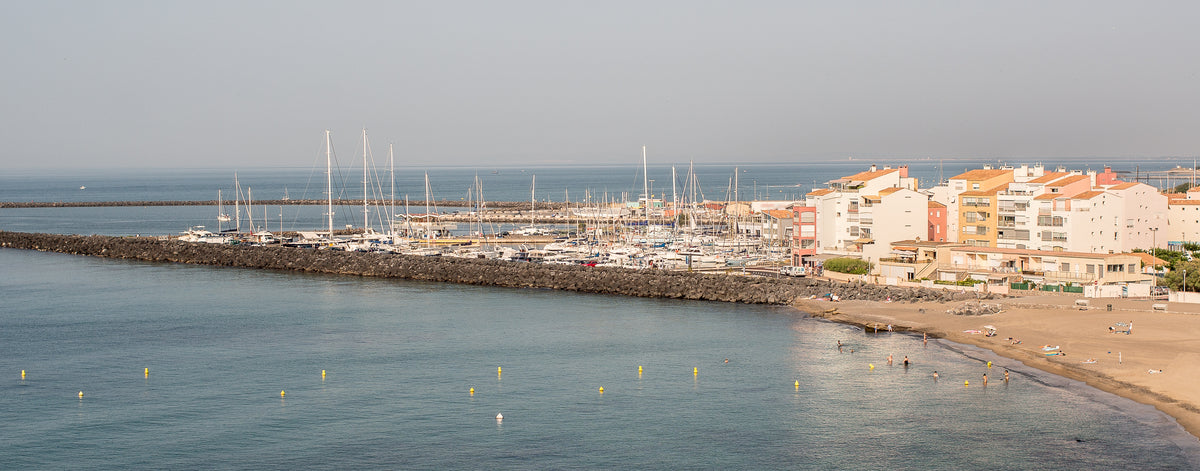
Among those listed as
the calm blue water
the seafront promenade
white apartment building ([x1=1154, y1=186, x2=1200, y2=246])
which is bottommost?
the calm blue water

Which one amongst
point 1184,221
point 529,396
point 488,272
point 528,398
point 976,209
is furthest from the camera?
point 488,272

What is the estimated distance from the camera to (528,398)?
1246 inches

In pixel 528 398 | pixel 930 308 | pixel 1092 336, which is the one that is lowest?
pixel 528 398

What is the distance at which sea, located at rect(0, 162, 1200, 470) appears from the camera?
26.1m

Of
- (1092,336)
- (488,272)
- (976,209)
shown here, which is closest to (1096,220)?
(976,209)

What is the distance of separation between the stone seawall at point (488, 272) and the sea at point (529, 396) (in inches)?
114

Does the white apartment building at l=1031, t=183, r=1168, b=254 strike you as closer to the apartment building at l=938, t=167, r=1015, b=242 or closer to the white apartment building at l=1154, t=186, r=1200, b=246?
the apartment building at l=938, t=167, r=1015, b=242

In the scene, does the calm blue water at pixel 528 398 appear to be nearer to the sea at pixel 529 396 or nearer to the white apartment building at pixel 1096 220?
the sea at pixel 529 396

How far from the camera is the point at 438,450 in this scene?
26.4 m

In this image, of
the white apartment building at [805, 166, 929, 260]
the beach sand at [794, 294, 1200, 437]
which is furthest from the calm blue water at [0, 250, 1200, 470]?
the white apartment building at [805, 166, 929, 260]

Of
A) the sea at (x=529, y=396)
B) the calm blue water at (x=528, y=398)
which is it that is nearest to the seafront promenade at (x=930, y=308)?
the sea at (x=529, y=396)

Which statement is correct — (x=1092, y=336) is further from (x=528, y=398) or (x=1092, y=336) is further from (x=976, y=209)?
(x=528, y=398)

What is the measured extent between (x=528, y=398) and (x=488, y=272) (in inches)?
1181

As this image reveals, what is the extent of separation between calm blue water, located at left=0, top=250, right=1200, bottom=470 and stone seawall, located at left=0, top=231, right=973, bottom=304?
3537mm
